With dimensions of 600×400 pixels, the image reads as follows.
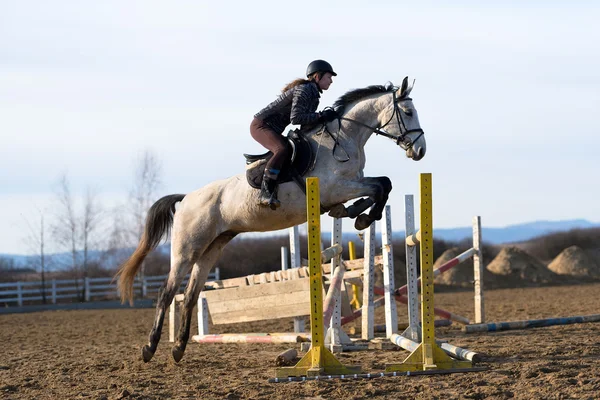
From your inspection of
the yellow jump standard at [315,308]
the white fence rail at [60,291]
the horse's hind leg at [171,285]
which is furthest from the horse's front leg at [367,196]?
the white fence rail at [60,291]

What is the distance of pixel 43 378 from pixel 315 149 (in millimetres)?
2986

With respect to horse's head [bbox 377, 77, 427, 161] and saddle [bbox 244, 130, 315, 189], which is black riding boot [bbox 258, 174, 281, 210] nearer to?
saddle [bbox 244, 130, 315, 189]

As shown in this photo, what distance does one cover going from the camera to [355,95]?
7199 mm

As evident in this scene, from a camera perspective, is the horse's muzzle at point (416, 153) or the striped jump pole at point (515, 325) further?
the striped jump pole at point (515, 325)

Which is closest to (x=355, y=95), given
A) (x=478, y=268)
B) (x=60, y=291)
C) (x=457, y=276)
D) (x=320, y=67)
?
(x=320, y=67)

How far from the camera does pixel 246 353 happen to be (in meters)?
8.38

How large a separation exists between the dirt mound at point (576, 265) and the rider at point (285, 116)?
23076mm


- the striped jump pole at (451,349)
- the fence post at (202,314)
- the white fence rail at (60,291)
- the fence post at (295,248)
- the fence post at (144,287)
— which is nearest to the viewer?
the striped jump pole at (451,349)

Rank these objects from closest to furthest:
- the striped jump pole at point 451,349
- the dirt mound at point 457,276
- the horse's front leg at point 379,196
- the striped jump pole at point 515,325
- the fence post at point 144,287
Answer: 1. the striped jump pole at point 451,349
2. the horse's front leg at point 379,196
3. the striped jump pole at point 515,325
4. the fence post at point 144,287
5. the dirt mound at point 457,276

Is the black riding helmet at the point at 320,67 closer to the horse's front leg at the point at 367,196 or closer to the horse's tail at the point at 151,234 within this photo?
the horse's front leg at the point at 367,196

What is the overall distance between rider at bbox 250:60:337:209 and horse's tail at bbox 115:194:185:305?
1592 millimetres

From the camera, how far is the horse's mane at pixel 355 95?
7102 mm

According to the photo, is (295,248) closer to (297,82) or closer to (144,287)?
(297,82)

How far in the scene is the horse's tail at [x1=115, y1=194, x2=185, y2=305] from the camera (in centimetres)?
832
